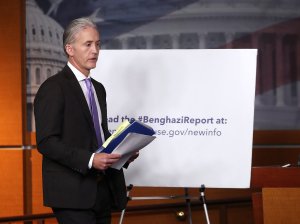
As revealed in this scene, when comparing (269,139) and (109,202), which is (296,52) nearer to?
(269,139)

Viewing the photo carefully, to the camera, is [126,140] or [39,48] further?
[39,48]

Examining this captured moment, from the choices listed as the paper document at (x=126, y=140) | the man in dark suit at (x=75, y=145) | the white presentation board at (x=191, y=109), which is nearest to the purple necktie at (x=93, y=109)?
the man in dark suit at (x=75, y=145)

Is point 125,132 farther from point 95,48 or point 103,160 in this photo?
point 95,48

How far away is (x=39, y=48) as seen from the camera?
21.1 feet

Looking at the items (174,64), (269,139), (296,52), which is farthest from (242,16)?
(174,64)

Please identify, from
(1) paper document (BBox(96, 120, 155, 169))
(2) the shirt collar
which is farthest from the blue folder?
(2) the shirt collar

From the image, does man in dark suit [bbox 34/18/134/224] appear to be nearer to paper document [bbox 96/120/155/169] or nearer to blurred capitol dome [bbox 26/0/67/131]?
paper document [bbox 96/120/155/169]

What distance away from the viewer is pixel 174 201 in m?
6.44

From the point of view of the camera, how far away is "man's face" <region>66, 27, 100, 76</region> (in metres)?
3.10

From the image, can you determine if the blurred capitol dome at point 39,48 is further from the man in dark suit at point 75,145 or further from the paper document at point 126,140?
the paper document at point 126,140

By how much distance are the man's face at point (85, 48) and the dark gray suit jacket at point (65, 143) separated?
118 millimetres

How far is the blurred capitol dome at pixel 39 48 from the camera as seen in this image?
21.1ft

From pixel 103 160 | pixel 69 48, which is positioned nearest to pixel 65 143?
pixel 103 160

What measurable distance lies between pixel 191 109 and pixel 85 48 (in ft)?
4.77
